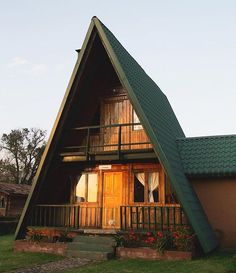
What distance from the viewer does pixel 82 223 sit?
14484 millimetres

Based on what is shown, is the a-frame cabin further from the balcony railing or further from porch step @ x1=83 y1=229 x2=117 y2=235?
porch step @ x1=83 y1=229 x2=117 y2=235

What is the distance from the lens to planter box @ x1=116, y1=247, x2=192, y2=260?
10192mm

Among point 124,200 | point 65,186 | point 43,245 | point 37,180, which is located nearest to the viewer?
point 43,245

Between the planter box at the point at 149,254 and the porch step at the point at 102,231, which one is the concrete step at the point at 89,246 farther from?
the porch step at the point at 102,231

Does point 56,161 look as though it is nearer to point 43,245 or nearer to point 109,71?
point 43,245

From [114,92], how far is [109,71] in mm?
1063

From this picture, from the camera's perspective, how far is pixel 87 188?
15.2 metres

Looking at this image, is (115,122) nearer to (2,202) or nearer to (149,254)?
(149,254)

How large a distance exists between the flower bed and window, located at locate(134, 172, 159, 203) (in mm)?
2483

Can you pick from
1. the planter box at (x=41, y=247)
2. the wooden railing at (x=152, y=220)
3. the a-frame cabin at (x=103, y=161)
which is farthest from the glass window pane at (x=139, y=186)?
the planter box at (x=41, y=247)

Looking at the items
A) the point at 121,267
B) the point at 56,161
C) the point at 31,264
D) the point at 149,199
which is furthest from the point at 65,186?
the point at 121,267

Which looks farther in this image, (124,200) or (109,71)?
(109,71)

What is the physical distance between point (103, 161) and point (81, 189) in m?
1.79

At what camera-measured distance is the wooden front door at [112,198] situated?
46.3 ft
